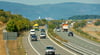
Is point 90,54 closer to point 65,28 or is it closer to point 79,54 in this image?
point 79,54

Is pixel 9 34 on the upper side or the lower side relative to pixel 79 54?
upper

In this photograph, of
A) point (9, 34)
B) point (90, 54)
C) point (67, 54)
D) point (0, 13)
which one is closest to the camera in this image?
point (9, 34)

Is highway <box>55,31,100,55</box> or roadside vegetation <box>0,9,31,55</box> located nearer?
highway <box>55,31,100,55</box>

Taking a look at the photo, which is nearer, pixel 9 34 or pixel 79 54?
pixel 9 34

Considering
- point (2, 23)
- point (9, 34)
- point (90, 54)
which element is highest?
point (9, 34)

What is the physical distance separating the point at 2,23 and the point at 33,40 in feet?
251

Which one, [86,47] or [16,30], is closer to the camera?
[86,47]

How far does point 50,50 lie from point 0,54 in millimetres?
12179

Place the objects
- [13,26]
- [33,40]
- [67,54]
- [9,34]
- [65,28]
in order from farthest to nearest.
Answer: [65,28]
[13,26]
[33,40]
[67,54]
[9,34]

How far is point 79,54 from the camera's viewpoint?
147 ft

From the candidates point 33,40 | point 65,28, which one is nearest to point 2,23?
point 65,28

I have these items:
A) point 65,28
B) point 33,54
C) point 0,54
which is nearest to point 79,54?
point 33,54

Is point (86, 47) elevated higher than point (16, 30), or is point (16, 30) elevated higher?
point (86, 47)

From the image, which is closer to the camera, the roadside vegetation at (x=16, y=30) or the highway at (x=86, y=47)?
the highway at (x=86, y=47)
